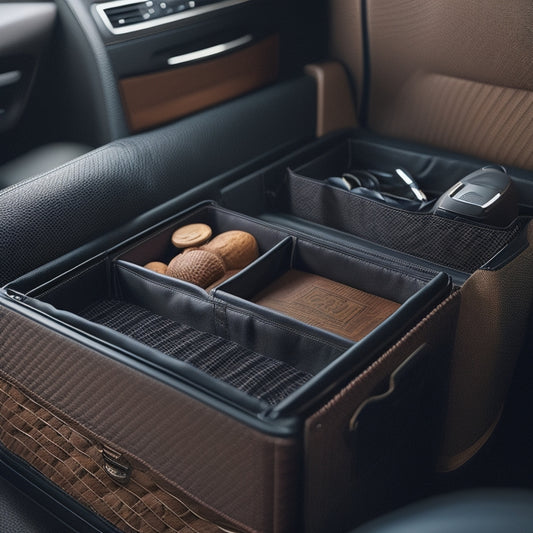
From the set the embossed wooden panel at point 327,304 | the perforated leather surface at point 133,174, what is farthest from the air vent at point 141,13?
the embossed wooden panel at point 327,304

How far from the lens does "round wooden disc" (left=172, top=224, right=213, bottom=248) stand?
3.07 feet

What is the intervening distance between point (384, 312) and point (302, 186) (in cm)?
32

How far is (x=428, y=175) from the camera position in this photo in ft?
3.75

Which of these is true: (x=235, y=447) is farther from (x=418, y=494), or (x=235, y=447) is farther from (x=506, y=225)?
(x=506, y=225)

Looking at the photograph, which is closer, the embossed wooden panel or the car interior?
the car interior

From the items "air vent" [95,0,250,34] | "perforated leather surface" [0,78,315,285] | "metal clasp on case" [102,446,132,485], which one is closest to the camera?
"metal clasp on case" [102,446,132,485]

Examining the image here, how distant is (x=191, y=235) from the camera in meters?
0.95

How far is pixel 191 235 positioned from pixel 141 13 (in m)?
0.36

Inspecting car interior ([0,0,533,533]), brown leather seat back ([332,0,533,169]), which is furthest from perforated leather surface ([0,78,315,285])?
brown leather seat back ([332,0,533,169])

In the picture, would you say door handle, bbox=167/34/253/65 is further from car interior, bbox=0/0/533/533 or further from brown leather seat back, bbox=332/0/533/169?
brown leather seat back, bbox=332/0/533/169

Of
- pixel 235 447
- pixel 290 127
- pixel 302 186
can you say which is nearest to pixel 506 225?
pixel 302 186

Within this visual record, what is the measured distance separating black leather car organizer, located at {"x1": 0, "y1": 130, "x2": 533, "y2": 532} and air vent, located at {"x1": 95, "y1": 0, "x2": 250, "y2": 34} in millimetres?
296

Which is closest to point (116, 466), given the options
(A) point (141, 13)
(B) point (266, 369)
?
(B) point (266, 369)

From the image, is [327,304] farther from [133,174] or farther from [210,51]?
[210,51]
